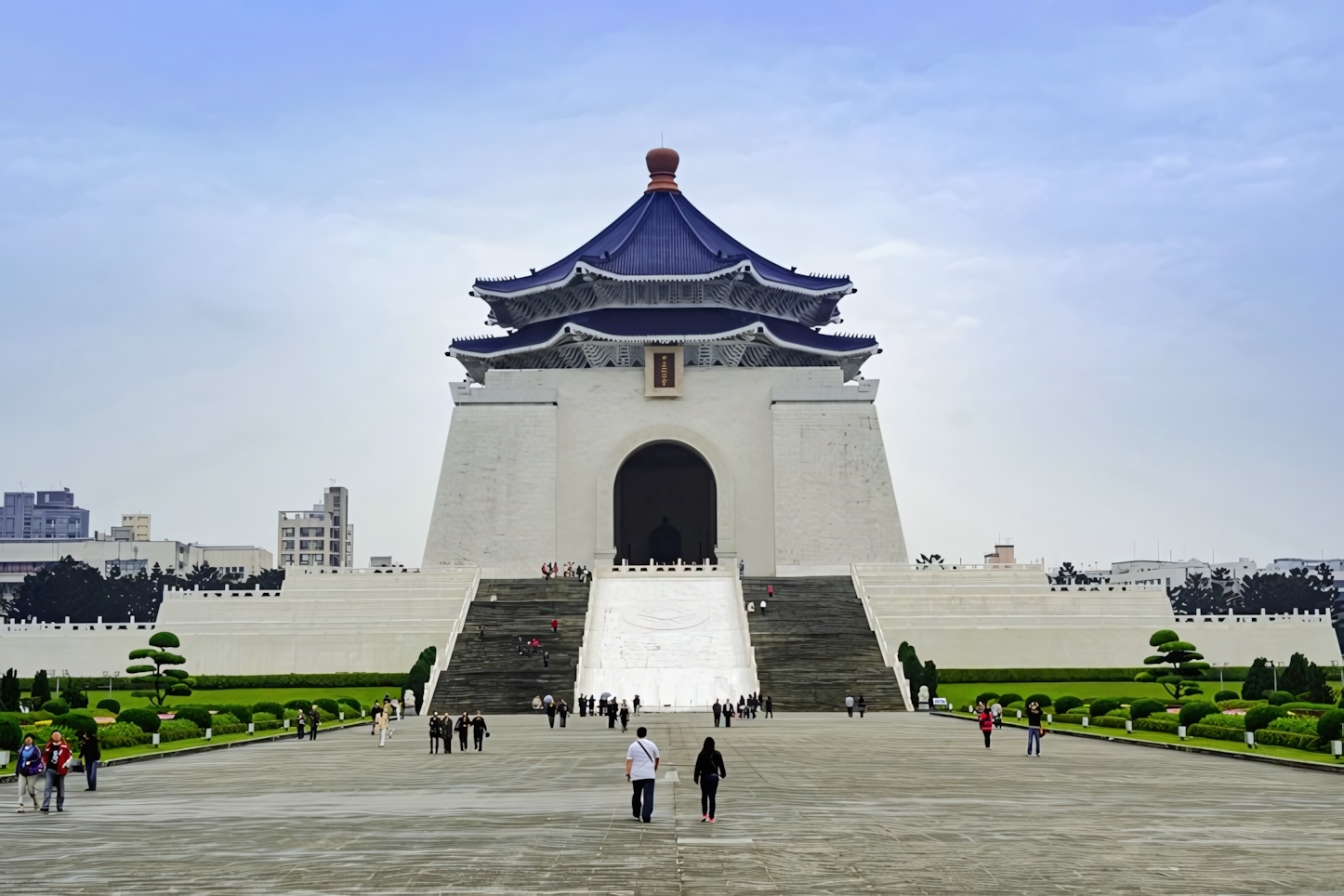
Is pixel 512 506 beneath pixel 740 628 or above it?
above

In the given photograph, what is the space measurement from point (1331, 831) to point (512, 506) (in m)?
37.7

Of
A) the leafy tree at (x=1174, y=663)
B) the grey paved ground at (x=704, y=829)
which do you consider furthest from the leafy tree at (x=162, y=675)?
the leafy tree at (x=1174, y=663)

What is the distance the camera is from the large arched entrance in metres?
56.1

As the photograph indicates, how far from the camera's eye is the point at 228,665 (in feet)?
124

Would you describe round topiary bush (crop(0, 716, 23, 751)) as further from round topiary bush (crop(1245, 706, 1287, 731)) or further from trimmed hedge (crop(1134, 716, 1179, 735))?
trimmed hedge (crop(1134, 716, 1179, 735))

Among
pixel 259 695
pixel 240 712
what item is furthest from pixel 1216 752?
pixel 259 695

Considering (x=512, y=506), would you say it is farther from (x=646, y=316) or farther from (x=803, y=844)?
(x=803, y=844)

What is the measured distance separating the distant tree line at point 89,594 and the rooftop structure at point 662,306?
15753 millimetres

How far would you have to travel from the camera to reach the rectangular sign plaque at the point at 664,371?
4847cm

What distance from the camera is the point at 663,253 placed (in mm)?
50469

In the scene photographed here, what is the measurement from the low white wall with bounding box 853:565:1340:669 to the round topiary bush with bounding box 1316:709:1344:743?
1575 centimetres

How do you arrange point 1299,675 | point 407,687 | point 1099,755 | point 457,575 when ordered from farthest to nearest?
point 457,575 < point 407,687 < point 1299,675 < point 1099,755

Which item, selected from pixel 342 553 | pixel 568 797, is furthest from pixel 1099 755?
pixel 342 553

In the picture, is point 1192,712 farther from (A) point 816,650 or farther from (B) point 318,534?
(B) point 318,534
